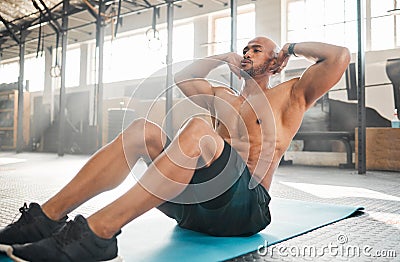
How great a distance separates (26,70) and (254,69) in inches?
491

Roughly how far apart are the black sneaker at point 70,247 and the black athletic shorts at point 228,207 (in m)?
0.32

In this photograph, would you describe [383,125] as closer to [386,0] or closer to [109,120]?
[386,0]

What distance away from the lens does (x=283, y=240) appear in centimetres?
142

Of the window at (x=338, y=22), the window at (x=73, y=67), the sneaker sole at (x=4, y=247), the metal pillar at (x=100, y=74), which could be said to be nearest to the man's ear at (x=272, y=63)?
the sneaker sole at (x=4, y=247)

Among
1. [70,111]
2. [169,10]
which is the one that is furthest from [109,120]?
[169,10]

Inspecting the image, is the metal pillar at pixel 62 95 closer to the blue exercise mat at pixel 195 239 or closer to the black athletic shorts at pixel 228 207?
the blue exercise mat at pixel 195 239

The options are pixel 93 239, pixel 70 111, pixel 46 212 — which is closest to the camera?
pixel 93 239

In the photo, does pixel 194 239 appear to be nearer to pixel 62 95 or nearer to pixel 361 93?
pixel 361 93

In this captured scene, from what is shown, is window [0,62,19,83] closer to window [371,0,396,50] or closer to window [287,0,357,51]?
window [287,0,357,51]

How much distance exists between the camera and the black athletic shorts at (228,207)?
1176 mm

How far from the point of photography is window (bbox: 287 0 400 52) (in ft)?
18.9

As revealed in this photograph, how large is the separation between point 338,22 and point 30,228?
6.10 m

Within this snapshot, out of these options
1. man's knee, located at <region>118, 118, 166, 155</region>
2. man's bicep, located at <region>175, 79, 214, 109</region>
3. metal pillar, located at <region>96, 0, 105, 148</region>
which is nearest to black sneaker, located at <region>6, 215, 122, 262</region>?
man's knee, located at <region>118, 118, 166, 155</region>

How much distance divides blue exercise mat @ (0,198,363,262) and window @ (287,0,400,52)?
446cm
